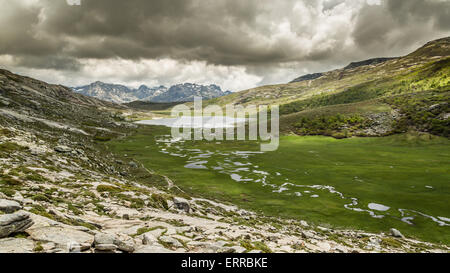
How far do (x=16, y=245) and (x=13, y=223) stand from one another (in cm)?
165

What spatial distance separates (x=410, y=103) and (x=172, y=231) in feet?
806

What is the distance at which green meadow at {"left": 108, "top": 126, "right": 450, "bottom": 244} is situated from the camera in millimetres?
41531

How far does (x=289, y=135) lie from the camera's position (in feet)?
643

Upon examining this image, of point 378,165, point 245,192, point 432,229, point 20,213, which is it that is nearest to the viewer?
point 20,213

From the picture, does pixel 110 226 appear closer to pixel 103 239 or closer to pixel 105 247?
pixel 103 239

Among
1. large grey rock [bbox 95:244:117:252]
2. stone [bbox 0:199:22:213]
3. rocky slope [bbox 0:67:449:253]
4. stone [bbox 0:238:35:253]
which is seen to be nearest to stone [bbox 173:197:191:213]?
rocky slope [bbox 0:67:449:253]

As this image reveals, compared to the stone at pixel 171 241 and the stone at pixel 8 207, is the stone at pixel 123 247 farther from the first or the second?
the stone at pixel 8 207

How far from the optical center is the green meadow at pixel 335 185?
1635 inches

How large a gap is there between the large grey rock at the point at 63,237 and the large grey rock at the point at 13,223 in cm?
44

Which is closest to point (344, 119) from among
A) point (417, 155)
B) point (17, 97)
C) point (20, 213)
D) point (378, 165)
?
point (417, 155)

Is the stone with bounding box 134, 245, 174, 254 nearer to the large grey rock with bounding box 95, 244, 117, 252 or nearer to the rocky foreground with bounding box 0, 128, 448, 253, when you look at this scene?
the rocky foreground with bounding box 0, 128, 448, 253

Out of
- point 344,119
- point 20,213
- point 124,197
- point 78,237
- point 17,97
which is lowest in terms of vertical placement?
point 124,197

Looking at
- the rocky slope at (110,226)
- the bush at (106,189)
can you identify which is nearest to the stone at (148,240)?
the rocky slope at (110,226)

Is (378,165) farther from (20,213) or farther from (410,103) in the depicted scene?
(410,103)
